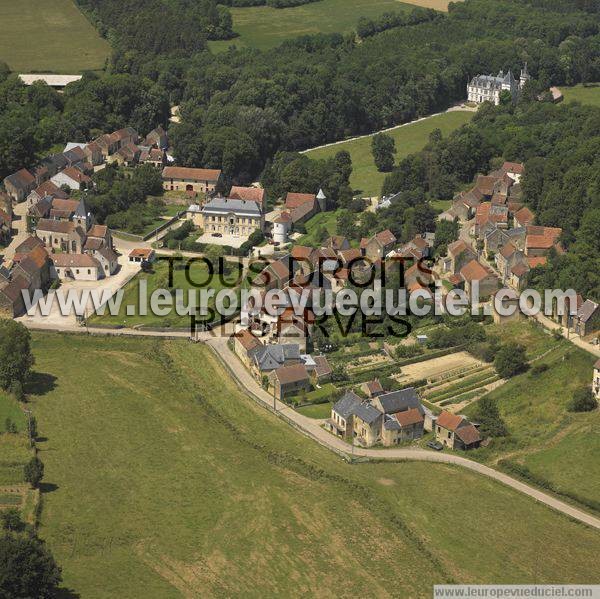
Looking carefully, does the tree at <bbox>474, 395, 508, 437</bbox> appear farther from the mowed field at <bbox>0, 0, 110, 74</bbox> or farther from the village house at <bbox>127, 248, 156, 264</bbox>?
the mowed field at <bbox>0, 0, 110, 74</bbox>

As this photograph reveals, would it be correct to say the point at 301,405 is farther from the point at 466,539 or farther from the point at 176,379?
the point at 466,539

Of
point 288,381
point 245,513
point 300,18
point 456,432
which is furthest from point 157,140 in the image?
point 245,513

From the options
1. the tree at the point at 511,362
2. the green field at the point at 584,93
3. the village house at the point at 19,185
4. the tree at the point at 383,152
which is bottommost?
the tree at the point at 511,362

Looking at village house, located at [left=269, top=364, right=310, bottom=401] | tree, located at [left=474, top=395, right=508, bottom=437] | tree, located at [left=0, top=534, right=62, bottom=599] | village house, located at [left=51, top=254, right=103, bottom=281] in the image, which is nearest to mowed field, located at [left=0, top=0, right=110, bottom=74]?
village house, located at [left=51, top=254, right=103, bottom=281]

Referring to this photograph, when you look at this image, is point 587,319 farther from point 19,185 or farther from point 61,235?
point 19,185

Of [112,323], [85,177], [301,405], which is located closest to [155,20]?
[85,177]

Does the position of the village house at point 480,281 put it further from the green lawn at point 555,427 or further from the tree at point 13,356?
the tree at point 13,356

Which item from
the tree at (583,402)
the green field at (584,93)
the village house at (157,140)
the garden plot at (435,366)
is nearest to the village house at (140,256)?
the garden plot at (435,366)
